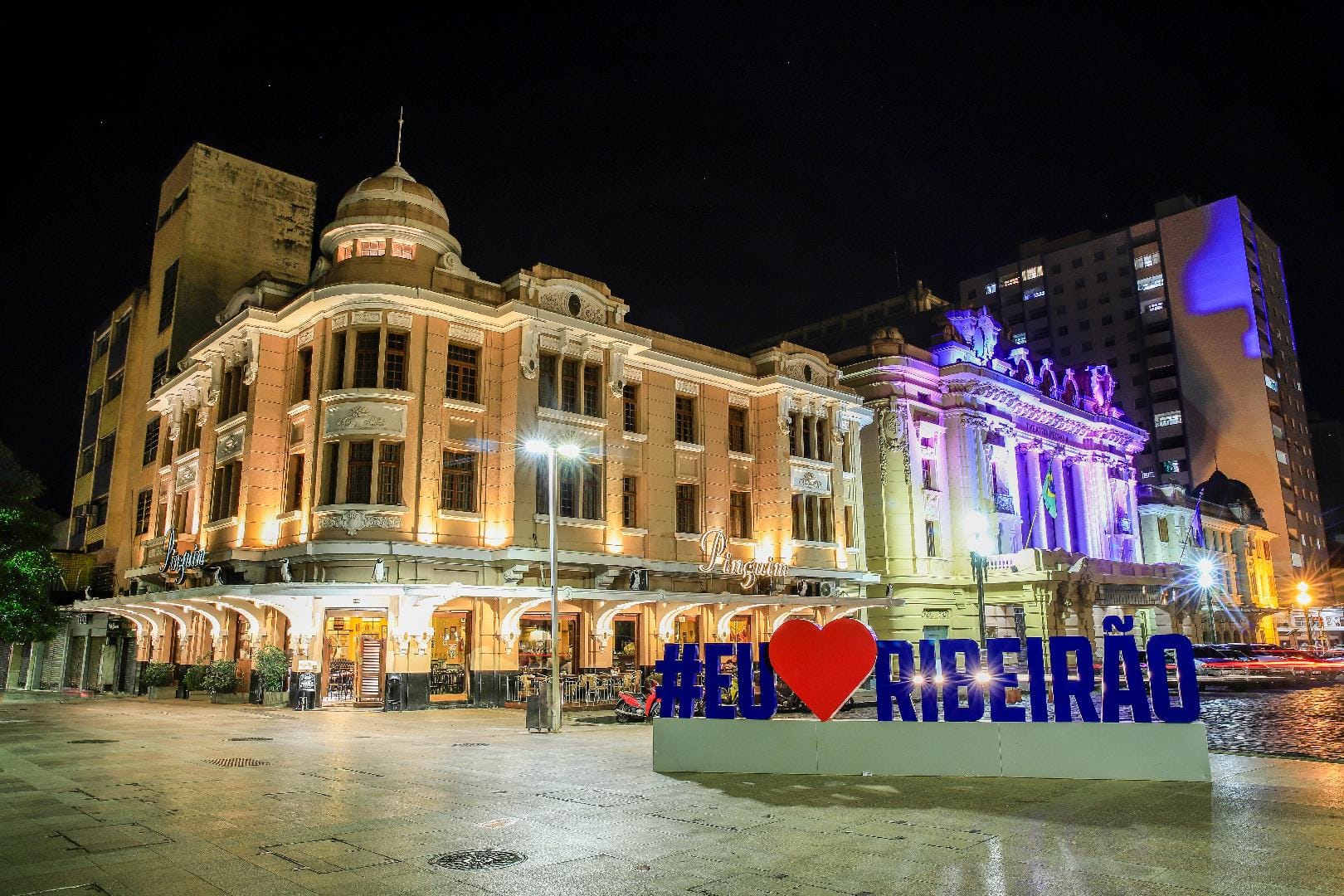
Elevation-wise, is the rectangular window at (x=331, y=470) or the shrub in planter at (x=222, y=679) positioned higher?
the rectangular window at (x=331, y=470)

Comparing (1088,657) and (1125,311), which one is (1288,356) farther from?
(1088,657)

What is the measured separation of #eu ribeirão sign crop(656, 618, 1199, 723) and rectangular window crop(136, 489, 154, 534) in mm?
34681

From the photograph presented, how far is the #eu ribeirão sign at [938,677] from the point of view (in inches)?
549

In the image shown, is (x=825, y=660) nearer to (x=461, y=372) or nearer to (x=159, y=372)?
(x=461, y=372)

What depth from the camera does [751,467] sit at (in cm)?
4106

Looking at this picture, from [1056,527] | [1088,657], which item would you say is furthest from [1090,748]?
[1056,527]

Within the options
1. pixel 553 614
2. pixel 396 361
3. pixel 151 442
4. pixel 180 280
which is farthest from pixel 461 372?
pixel 151 442

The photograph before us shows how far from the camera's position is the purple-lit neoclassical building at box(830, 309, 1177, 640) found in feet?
158

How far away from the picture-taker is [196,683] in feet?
111

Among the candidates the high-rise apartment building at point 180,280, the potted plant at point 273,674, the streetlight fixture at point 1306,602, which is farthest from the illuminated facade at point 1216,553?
the high-rise apartment building at point 180,280

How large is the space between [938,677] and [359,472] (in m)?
21.2

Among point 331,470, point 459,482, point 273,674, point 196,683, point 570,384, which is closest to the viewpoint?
point 273,674

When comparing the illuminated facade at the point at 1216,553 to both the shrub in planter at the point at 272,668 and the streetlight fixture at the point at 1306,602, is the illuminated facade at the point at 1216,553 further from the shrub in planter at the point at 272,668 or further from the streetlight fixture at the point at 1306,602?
the shrub in planter at the point at 272,668

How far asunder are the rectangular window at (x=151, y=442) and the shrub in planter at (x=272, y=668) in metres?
17.4
